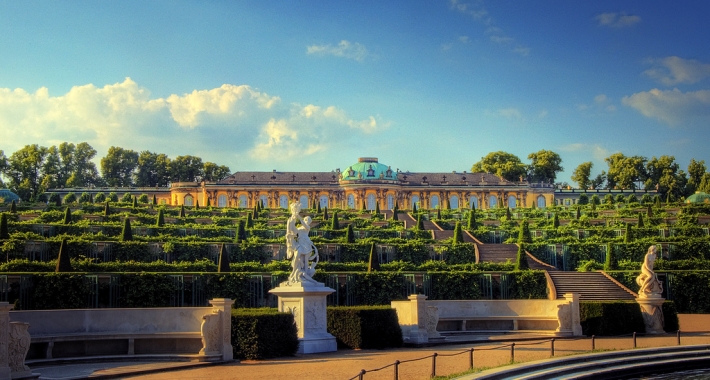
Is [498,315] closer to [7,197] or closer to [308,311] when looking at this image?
[308,311]

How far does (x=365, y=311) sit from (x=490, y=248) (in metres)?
20.3

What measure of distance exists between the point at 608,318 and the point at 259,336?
10813 mm

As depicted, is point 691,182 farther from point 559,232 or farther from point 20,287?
point 20,287

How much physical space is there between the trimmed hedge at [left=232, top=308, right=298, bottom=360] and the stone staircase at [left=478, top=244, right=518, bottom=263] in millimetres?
20470

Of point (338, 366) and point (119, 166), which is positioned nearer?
point (338, 366)

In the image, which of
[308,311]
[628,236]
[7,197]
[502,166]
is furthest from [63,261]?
[502,166]

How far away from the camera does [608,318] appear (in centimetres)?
2311

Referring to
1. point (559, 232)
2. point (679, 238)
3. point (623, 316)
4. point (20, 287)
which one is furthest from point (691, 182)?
point (20, 287)

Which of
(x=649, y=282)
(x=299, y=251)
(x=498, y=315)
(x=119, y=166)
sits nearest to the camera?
(x=299, y=251)

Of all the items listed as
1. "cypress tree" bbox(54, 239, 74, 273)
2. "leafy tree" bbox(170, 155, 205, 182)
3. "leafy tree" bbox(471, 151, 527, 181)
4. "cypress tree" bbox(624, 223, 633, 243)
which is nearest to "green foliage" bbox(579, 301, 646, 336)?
"cypress tree" bbox(624, 223, 633, 243)

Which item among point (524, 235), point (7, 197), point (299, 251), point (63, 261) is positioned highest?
point (7, 197)

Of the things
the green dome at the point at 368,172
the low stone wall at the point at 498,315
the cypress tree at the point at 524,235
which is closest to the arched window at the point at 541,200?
the green dome at the point at 368,172

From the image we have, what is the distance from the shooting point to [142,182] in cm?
9938

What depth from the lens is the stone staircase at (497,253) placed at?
1462 inches
